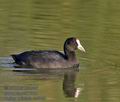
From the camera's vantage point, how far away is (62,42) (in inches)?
764

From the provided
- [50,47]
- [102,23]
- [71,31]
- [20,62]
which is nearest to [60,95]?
[20,62]

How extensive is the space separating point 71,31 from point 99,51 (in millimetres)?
2526

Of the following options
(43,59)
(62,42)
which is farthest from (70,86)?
(62,42)

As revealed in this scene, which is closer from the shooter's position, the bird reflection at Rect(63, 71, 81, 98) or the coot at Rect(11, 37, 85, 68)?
the bird reflection at Rect(63, 71, 81, 98)

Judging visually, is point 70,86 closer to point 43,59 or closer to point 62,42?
point 43,59

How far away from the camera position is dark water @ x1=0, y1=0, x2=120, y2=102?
1479 cm

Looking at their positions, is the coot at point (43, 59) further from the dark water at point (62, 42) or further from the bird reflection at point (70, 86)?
the bird reflection at point (70, 86)

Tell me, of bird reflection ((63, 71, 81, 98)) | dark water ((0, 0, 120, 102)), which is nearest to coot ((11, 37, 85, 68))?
dark water ((0, 0, 120, 102))

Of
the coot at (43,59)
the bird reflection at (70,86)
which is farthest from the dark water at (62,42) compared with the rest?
the coot at (43,59)

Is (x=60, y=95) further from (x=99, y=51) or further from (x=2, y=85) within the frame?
(x=99, y=51)

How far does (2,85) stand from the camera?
15039 mm

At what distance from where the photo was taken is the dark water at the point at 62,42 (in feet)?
48.5

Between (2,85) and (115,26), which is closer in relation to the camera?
(2,85)

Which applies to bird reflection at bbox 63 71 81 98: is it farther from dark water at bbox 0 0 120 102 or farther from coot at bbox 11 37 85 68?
coot at bbox 11 37 85 68
